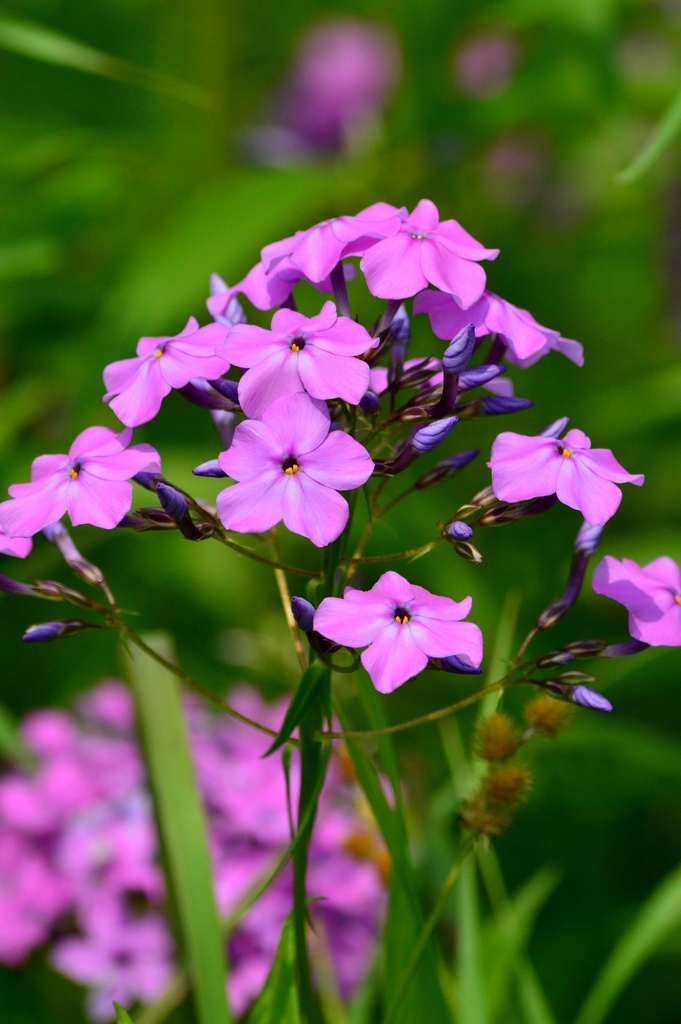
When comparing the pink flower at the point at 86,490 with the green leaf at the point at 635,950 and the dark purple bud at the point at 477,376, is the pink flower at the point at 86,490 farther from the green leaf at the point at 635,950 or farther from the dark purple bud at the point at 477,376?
the green leaf at the point at 635,950

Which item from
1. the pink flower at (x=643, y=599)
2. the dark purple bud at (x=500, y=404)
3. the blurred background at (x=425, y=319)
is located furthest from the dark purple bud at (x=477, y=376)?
the blurred background at (x=425, y=319)

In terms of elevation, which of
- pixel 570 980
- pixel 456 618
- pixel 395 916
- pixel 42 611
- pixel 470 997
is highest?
Answer: pixel 456 618

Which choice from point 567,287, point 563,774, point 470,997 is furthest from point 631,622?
point 567,287

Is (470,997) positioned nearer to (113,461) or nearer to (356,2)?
(113,461)

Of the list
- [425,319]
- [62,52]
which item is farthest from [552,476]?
[425,319]

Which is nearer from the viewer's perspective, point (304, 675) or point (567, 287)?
point (304, 675)

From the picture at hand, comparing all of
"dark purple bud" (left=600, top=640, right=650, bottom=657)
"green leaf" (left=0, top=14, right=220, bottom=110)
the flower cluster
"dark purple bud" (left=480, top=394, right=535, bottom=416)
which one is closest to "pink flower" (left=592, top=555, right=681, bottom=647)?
"dark purple bud" (left=600, top=640, right=650, bottom=657)
